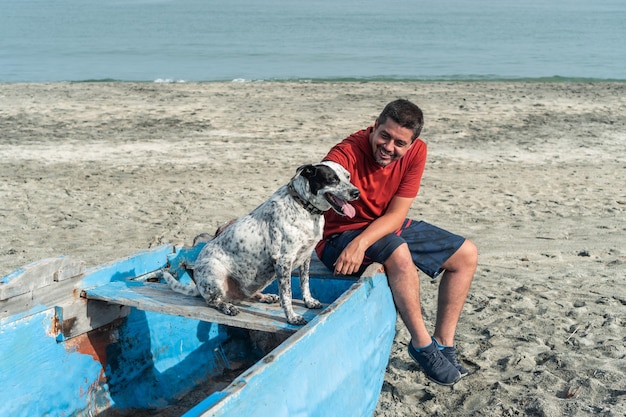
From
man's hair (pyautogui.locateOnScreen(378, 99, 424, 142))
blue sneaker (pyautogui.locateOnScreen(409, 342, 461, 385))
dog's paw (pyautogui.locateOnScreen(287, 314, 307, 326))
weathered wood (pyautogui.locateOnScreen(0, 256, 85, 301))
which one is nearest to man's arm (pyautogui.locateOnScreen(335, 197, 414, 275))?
man's hair (pyautogui.locateOnScreen(378, 99, 424, 142))

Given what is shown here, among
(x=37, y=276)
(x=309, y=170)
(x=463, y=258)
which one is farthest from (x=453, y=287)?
(x=37, y=276)

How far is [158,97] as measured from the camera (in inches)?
734

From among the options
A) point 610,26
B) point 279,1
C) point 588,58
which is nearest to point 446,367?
point 588,58

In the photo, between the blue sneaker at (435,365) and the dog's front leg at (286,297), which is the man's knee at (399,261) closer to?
the blue sneaker at (435,365)

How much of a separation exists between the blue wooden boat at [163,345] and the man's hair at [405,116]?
3.14 feet

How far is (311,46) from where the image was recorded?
125 feet

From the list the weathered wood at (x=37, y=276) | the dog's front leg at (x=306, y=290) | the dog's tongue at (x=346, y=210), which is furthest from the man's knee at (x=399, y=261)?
the weathered wood at (x=37, y=276)

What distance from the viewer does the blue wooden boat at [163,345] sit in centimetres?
390

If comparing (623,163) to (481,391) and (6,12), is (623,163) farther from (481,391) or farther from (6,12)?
(6,12)

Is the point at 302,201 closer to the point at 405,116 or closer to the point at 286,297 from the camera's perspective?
the point at 286,297

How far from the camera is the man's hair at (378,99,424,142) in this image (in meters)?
4.68

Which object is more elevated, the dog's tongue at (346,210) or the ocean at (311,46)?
the dog's tongue at (346,210)

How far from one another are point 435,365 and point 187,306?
5.83 ft

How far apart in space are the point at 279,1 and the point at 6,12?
33.3m
